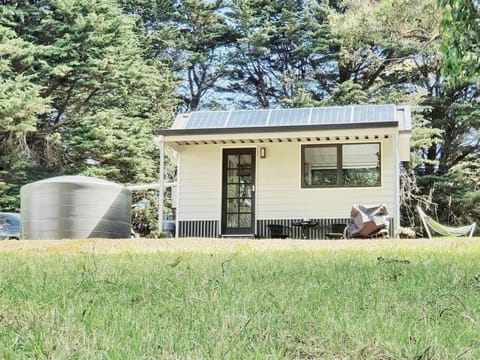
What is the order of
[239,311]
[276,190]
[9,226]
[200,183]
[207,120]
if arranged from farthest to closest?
[9,226] < [207,120] < [200,183] < [276,190] < [239,311]

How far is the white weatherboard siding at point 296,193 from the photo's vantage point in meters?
11.8

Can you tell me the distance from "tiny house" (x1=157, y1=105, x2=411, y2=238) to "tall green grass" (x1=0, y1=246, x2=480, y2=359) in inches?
290

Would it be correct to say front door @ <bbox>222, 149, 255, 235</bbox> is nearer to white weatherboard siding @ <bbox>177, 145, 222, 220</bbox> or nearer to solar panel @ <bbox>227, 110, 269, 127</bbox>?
white weatherboard siding @ <bbox>177, 145, 222, 220</bbox>

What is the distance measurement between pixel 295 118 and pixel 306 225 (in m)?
2.35

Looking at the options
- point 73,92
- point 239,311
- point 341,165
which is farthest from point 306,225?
point 73,92

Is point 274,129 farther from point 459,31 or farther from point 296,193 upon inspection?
point 459,31

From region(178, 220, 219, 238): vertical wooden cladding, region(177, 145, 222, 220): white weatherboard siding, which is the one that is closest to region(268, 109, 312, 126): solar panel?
region(177, 145, 222, 220): white weatherboard siding

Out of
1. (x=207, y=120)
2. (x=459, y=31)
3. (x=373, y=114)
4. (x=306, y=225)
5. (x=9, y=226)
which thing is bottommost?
(x=9, y=226)

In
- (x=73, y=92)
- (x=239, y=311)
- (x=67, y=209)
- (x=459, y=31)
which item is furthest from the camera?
(x=73, y=92)

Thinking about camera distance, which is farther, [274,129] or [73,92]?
[73,92]

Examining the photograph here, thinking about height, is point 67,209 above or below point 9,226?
above

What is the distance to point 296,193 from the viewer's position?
478 inches

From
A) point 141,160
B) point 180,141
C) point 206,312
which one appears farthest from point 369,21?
point 206,312

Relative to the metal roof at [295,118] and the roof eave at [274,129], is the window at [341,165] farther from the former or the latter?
the roof eave at [274,129]
